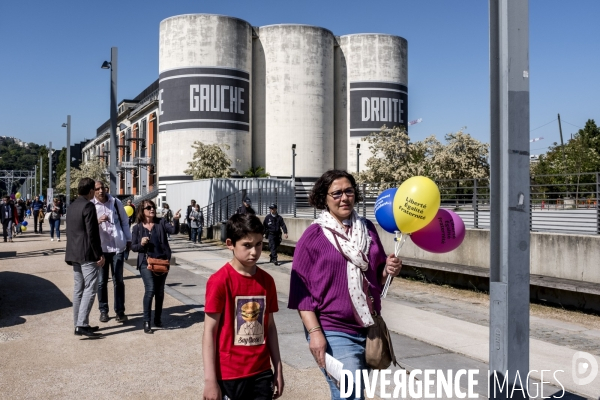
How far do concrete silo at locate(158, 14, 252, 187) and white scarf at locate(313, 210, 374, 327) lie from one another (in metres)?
50.1

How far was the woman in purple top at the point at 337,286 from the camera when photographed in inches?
138

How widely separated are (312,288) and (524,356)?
1373 mm

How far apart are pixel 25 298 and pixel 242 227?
8.55 metres

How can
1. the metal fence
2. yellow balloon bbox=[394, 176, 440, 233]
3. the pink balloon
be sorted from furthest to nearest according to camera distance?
the metal fence
the pink balloon
yellow balloon bbox=[394, 176, 440, 233]

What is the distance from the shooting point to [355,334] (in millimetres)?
3561

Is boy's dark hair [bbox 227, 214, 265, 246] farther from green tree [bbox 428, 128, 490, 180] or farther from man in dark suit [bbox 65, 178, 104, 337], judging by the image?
green tree [bbox 428, 128, 490, 180]

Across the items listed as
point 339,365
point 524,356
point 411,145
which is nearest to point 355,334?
point 339,365

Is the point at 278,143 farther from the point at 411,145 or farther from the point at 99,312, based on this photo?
the point at 99,312

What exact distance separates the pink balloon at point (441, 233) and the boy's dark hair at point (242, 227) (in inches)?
58.9

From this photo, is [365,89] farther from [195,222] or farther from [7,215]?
[7,215]

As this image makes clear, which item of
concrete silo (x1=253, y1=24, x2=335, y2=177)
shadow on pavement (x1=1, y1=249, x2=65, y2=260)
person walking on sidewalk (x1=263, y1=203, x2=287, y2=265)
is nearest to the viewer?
person walking on sidewalk (x1=263, y1=203, x2=287, y2=265)

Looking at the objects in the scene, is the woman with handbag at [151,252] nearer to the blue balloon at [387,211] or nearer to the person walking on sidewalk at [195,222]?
the blue balloon at [387,211]

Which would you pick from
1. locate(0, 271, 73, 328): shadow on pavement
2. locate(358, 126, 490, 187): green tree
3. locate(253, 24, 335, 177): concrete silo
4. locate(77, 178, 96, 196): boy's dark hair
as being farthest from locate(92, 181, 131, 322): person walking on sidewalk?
locate(253, 24, 335, 177): concrete silo

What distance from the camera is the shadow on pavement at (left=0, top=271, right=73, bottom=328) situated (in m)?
9.32
